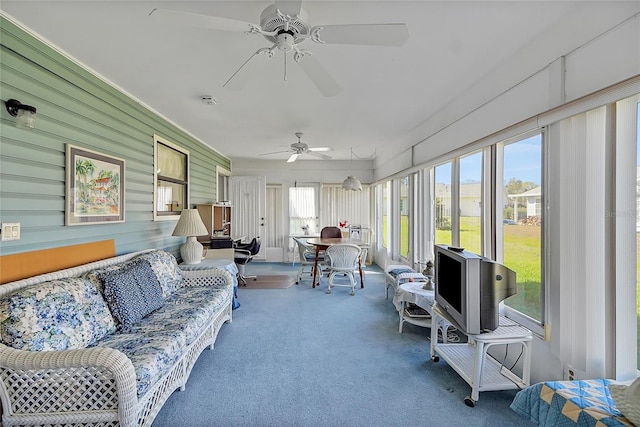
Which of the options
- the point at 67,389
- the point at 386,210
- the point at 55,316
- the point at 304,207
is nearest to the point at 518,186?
the point at 67,389

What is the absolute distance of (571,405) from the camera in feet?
4.25

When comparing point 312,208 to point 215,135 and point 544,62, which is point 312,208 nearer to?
point 215,135

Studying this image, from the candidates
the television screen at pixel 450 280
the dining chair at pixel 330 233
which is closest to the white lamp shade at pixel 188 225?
the dining chair at pixel 330 233

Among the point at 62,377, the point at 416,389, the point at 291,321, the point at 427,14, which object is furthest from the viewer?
the point at 291,321

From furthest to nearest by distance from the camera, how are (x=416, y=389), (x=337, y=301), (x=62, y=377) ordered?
(x=337, y=301) → (x=416, y=389) → (x=62, y=377)

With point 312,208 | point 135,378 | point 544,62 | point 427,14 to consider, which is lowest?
point 135,378

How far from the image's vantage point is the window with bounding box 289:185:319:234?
7.45 metres

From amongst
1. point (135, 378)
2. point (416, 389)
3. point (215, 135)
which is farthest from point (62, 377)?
point (215, 135)

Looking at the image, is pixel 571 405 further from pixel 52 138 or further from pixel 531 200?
pixel 52 138

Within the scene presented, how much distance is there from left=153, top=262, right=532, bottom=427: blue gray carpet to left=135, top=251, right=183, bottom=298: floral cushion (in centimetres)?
72

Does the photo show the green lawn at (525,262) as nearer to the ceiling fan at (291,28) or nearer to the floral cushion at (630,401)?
the floral cushion at (630,401)

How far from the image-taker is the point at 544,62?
196cm

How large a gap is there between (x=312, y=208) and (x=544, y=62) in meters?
5.85

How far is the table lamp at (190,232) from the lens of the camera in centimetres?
371
